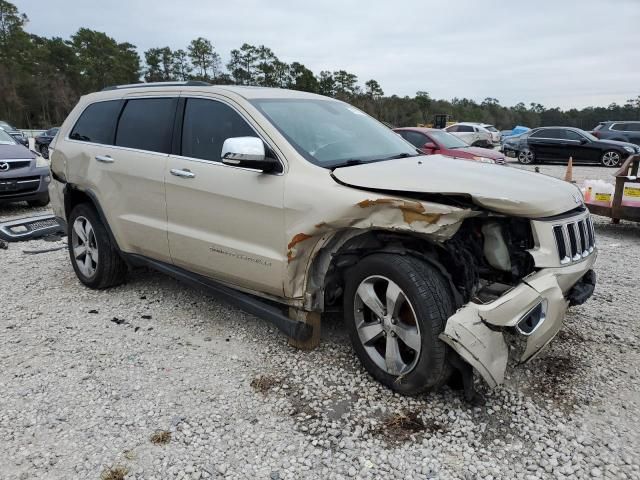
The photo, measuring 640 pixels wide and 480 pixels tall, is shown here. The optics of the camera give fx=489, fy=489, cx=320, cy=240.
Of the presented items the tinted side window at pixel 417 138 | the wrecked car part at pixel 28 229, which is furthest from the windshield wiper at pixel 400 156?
the tinted side window at pixel 417 138

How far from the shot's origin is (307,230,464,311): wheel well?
113 inches

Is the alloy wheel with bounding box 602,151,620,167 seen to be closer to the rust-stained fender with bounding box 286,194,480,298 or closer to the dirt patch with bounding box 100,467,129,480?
the rust-stained fender with bounding box 286,194,480,298

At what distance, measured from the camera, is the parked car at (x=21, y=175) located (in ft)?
27.8

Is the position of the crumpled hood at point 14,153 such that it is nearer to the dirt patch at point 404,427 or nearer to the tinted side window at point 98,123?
the tinted side window at point 98,123

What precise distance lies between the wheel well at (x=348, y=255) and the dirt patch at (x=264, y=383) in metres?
0.52

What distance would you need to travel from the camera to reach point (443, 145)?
10.9 meters

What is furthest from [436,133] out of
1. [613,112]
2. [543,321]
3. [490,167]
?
[613,112]

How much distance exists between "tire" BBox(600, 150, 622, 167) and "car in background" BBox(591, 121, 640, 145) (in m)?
3.97

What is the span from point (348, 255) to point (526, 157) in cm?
1876

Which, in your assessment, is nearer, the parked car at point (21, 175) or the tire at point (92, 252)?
the tire at point (92, 252)

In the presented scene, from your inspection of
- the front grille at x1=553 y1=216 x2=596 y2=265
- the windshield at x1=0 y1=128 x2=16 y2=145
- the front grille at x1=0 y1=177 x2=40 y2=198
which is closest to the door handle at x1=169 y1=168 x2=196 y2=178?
the front grille at x1=553 y1=216 x2=596 y2=265

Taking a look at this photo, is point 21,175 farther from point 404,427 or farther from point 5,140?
point 404,427

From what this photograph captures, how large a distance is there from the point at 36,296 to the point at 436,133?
30.6ft

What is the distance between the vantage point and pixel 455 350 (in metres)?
2.55
